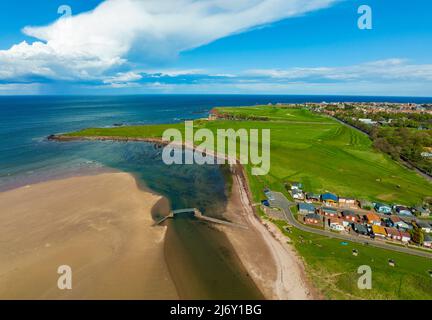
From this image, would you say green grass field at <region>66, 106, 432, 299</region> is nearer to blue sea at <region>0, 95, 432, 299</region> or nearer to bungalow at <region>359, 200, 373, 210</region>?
bungalow at <region>359, 200, 373, 210</region>

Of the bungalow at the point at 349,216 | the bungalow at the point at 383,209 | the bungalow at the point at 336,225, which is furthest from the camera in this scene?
the bungalow at the point at 383,209

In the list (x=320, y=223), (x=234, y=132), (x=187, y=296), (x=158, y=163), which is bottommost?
(x=187, y=296)

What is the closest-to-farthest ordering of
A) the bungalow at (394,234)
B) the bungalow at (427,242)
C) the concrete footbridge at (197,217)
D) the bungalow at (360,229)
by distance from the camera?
1. the bungalow at (427,242)
2. the bungalow at (394,234)
3. the bungalow at (360,229)
4. the concrete footbridge at (197,217)

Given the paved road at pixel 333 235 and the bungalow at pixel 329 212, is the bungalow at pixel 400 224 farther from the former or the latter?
the bungalow at pixel 329 212

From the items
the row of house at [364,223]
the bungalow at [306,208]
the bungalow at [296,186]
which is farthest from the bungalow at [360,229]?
the bungalow at [296,186]
